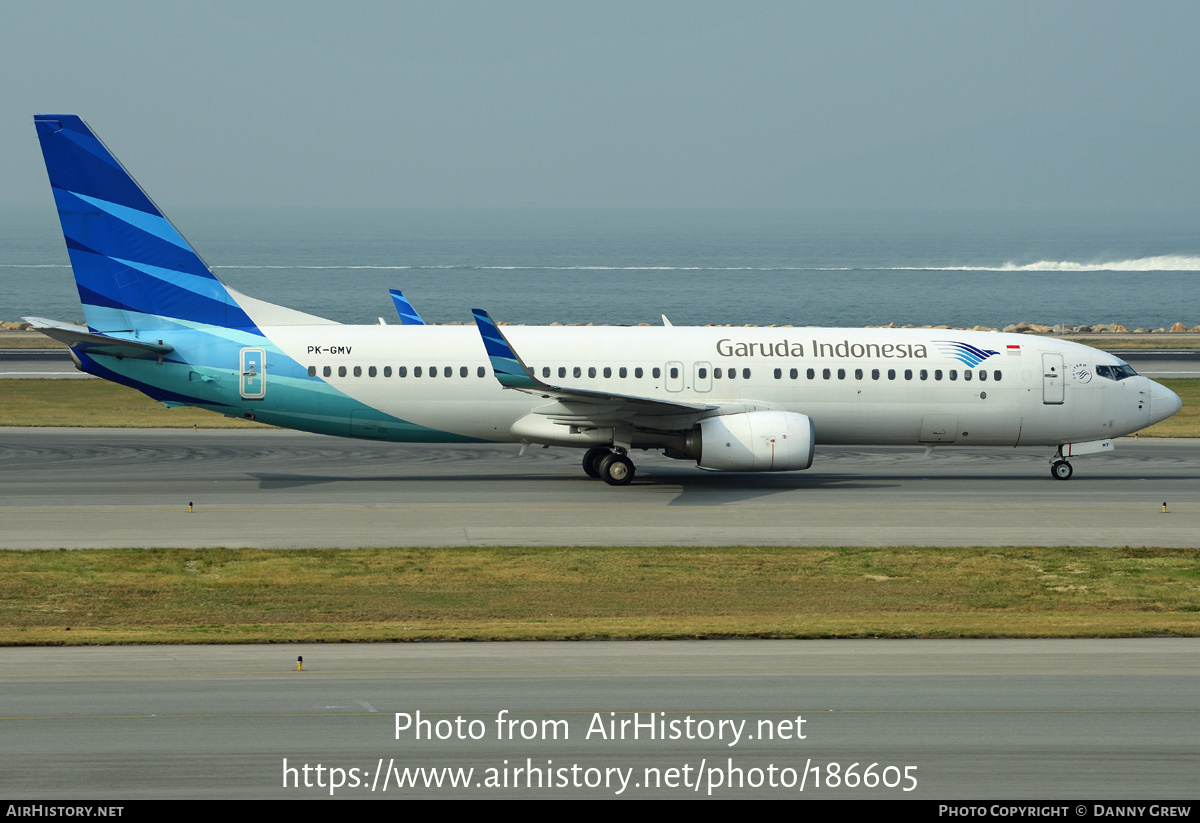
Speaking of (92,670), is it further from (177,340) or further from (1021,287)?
(1021,287)

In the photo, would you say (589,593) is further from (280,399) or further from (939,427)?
(939,427)

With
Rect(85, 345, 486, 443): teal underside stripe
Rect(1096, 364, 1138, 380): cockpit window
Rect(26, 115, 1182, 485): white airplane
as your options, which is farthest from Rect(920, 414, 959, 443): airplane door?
Rect(85, 345, 486, 443): teal underside stripe

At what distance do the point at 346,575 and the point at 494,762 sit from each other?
10185 millimetres

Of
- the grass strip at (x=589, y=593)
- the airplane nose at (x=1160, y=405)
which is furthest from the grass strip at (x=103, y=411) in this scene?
the grass strip at (x=589, y=593)

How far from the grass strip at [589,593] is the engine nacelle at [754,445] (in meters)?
5.71

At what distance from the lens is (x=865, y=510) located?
29266 millimetres

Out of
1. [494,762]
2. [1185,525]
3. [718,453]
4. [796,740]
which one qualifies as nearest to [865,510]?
[718,453]

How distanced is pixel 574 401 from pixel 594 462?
113 inches

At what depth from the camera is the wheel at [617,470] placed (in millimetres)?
32281

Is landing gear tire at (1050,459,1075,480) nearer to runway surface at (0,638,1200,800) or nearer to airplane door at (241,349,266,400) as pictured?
runway surface at (0,638,1200,800)

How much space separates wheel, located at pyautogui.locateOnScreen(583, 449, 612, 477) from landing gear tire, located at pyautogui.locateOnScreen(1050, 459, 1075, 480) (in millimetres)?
12727

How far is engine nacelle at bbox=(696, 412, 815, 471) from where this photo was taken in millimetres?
30484

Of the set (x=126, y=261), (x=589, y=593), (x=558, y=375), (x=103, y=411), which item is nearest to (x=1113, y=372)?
(x=558, y=375)

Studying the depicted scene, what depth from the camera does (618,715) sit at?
47.3ft
